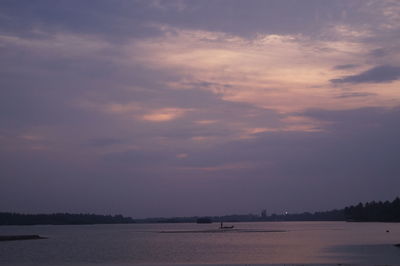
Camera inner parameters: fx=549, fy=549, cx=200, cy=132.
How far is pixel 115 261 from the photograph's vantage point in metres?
58.7

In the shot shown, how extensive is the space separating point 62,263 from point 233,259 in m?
17.7

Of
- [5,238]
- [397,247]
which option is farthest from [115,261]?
[5,238]

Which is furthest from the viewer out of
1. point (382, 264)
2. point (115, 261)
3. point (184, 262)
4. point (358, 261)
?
point (115, 261)

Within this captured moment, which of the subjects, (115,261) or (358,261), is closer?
(358,261)

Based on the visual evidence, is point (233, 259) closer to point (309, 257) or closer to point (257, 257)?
point (257, 257)

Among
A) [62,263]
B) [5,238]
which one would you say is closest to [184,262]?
[62,263]

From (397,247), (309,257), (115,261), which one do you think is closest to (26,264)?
(115,261)

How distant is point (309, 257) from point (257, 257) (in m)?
5.50

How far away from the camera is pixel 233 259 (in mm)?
57812

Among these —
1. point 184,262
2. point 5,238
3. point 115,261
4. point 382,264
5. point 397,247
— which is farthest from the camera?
point 5,238

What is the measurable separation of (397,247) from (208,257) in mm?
23217

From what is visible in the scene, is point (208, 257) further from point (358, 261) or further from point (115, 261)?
point (358, 261)

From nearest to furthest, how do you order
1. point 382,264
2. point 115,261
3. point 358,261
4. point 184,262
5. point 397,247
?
point 382,264 → point 358,261 → point 184,262 → point 115,261 → point 397,247

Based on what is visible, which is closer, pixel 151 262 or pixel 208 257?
pixel 151 262
